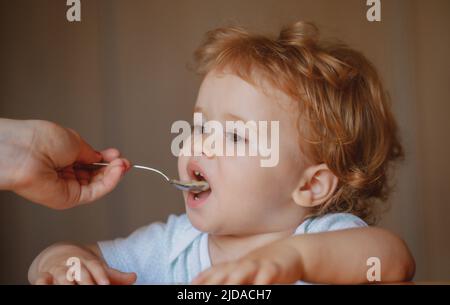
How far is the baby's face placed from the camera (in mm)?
875

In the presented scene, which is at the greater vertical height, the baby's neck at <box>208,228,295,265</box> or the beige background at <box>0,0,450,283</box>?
the beige background at <box>0,0,450,283</box>

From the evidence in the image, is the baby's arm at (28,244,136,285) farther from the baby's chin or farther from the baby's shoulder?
the baby's shoulder

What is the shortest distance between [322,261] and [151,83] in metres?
0.41

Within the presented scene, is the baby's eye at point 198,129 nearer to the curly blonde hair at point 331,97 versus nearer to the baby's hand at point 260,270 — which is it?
the curly blonde hair at point 331,97

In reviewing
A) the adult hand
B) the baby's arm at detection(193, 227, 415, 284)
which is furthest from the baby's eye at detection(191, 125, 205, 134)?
the baby's arm at detection(193, 227, 415, 284)

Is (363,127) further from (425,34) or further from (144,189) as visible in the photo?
(144,189)

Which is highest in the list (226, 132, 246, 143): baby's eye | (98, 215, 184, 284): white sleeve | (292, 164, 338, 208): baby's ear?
(226, 132, 246, 143): baby's eye

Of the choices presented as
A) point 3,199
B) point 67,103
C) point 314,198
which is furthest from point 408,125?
point 3,199

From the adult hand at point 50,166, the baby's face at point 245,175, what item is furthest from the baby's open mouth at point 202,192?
the adult hand at point 50,166

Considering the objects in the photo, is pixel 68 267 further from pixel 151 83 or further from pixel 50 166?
pixel 151 83

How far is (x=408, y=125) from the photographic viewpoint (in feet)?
3.17

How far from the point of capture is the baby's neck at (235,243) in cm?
91

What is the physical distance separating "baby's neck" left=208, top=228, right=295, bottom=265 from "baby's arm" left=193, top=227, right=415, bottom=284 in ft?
0.39

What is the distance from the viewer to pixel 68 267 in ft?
2.79
